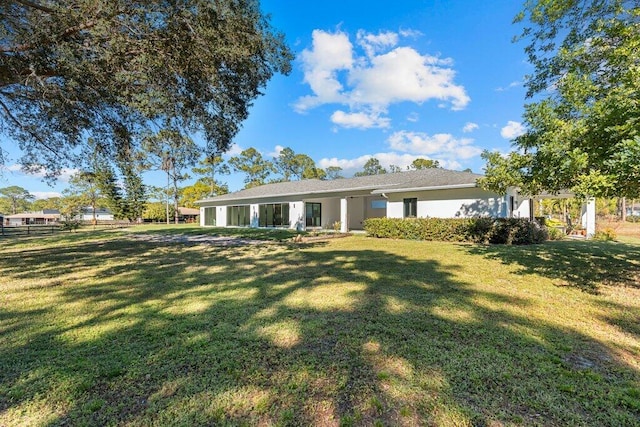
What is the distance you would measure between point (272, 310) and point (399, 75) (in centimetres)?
1717

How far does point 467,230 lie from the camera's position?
13359mm

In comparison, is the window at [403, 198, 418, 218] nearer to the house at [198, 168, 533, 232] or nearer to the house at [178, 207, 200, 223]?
the house at [198, 168, 533, 232]

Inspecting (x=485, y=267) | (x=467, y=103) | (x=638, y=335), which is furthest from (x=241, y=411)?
(x=467, y=103)

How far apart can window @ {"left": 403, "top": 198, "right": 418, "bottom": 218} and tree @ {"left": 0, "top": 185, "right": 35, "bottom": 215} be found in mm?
111441

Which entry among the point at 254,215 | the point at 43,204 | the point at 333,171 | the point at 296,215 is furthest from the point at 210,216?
the point at 43,204

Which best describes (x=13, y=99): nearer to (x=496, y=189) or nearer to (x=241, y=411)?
(x=241, y=411)

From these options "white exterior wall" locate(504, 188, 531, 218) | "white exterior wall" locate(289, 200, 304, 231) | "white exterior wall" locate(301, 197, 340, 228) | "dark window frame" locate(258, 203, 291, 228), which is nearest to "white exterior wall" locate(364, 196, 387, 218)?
"white exterior wall" locate(301, 197, 340, 228)

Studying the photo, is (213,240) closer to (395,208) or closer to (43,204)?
(395,208)

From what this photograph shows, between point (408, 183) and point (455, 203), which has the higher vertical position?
point (408, 183)

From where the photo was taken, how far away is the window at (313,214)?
2257cm

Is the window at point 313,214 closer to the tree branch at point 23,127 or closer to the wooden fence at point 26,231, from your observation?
the tree branch at point 23,127

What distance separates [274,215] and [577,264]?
19.0 meters

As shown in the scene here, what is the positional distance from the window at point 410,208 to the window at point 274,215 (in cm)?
928

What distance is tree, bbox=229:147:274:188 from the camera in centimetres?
4762
